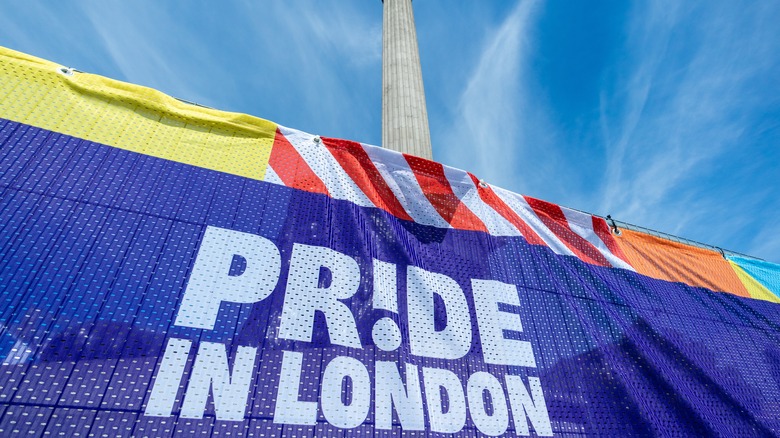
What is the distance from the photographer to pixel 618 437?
3.21 m

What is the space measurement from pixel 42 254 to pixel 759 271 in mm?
8597

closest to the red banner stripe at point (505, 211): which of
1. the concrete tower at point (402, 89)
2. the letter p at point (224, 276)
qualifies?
the letter p at point (224, 276)

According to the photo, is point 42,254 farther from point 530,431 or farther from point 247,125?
point 530,431

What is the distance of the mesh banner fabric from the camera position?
2.15 meters

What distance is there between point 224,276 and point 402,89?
6921 mm

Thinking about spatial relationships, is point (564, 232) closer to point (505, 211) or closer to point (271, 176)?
point (505, 211)

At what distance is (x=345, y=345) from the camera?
2.72 m

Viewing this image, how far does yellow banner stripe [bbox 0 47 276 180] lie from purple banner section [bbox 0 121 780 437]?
0.13 metres

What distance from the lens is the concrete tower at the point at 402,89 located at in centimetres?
758

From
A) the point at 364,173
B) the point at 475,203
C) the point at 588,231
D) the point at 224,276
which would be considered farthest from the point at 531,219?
the point at 224,276

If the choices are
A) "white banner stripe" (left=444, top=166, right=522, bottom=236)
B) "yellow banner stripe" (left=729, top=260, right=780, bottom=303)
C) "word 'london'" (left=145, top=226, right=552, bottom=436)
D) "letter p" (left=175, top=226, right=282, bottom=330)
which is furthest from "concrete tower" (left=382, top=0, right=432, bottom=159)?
"yellow banner stripe" (left=729, top=260, right=780, bottom=303)

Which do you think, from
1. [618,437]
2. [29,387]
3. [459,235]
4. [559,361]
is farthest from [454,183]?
[29,387]

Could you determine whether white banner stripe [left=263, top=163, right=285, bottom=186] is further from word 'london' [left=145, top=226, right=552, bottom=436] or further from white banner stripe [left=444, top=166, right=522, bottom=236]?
white banner stripe [left=444, top=166, right=522, bottom=236]

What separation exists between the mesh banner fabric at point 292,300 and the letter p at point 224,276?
1cm
